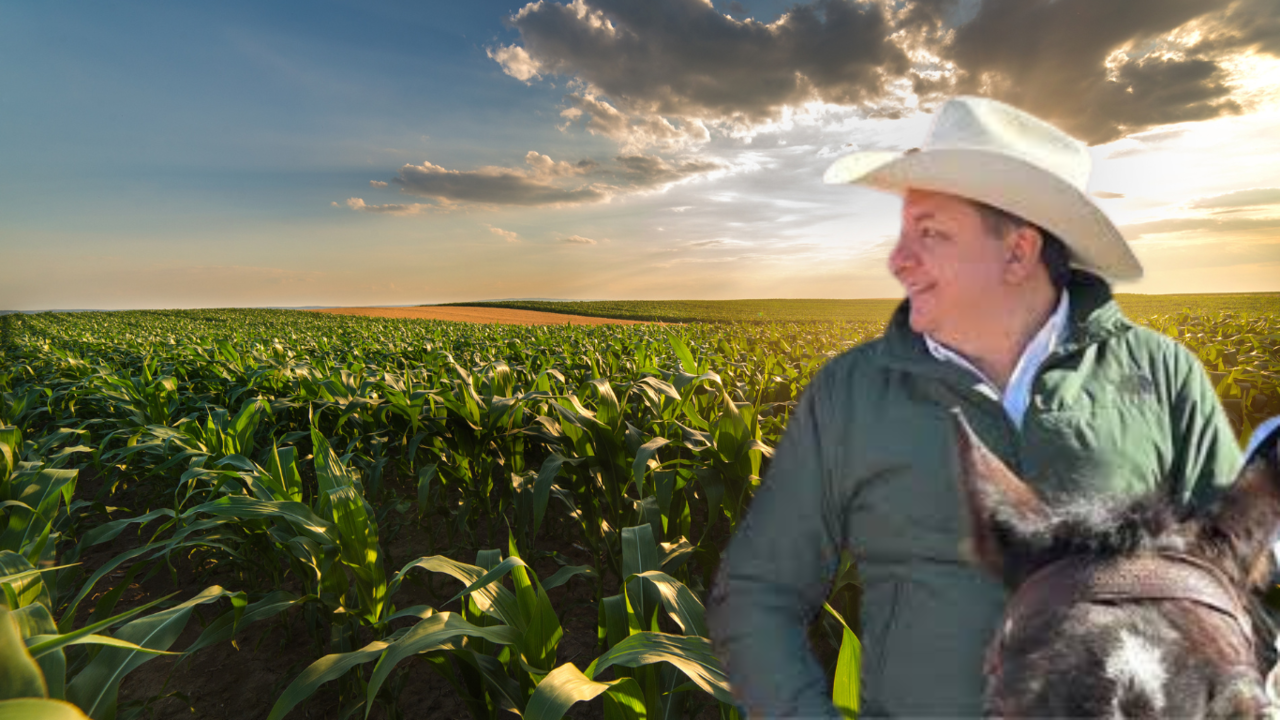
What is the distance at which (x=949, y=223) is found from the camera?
102 centimetres

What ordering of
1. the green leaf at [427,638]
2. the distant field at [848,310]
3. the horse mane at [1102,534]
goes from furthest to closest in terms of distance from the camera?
the distant field at [848,310] → the green leaf at [427,638] → the horse mane at [1102,534]

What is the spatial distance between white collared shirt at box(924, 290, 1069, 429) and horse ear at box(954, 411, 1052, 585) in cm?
14

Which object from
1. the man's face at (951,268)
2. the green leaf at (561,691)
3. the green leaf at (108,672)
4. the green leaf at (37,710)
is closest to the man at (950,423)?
the man's face at (951,268)

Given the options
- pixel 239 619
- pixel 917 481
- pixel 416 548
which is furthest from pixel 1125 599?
pixel 416 548

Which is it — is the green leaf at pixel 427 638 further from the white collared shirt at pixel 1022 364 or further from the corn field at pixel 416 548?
the white collared shirt at pixel 1022 364

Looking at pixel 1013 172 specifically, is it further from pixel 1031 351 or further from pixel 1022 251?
pixel 1031 351

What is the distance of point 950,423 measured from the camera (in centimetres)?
97

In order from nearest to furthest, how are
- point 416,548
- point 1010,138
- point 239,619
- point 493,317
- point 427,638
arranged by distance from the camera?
point 1010,138
point 427,638
point 239,619
point 416,548
point 493,317

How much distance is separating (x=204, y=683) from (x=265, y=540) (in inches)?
23.0

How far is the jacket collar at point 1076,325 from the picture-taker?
3.32 feet

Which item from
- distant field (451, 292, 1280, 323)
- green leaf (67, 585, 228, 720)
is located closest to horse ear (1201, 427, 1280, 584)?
green leaf (67, 585, 228, 720)

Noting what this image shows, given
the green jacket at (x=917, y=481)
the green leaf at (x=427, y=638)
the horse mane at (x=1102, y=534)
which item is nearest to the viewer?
the horse mane at (x=1102, y=534)

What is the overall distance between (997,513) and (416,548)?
3.32 m

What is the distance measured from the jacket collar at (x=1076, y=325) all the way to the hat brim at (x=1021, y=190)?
2.3 inches
